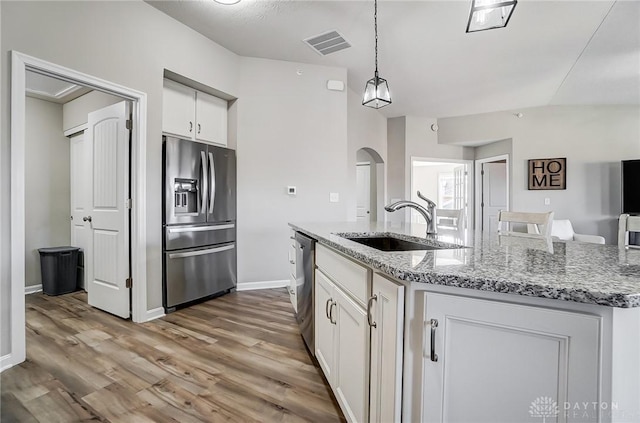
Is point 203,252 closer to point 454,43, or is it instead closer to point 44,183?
point 44,183

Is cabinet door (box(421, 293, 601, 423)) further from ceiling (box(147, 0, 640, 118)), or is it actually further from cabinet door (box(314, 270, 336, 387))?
ceiling (box(147, 0, 640, 118))

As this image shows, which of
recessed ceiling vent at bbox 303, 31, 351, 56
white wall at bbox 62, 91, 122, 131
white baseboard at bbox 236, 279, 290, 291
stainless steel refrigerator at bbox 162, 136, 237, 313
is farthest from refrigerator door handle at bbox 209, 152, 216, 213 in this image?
recessed ceiling vent at bbox 303, 31, 351, 56

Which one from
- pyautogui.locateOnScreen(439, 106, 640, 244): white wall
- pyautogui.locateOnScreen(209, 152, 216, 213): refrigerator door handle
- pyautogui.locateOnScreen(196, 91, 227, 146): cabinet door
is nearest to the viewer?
pyautogui.locateOnScreen(209, 152, 216, 213): refrigerator door handle

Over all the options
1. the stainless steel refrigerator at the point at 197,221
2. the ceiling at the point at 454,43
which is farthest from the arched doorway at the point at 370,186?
the stainless steel refrigerator at the point at 197,221

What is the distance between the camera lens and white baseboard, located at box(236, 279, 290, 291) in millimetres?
3555

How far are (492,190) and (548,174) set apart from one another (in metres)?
1.09

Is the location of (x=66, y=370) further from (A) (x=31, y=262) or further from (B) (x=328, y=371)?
(A) (x=31, y=262)

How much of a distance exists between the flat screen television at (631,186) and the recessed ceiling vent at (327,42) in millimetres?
4690

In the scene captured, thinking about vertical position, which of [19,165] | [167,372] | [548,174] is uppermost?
[548,174]

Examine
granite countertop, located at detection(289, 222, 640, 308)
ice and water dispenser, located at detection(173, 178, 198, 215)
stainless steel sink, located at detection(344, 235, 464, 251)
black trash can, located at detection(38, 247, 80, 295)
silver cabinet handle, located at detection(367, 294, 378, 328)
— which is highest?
ice and water dispenser, located at detection(173, 178, 198, 215)

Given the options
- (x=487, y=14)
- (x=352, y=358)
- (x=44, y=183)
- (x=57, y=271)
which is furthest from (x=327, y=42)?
(x=57, y=271)

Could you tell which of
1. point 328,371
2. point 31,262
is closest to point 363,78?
point 328,371

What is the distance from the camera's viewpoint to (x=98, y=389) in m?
1.66

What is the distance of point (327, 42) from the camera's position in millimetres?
3248
